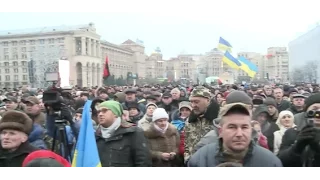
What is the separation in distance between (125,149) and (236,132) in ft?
4.03

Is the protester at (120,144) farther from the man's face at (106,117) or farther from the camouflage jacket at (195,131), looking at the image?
the camouflage jacket at (195,131)

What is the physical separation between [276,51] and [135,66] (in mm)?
18272

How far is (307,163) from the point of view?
6.29 ft

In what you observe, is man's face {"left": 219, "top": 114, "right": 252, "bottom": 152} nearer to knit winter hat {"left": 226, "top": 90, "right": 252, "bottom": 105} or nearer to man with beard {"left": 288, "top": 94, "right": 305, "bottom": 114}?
knit winter hat {"left": 226, "top": 90, "right": 252, "bottom": 105}

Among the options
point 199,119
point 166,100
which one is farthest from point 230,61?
point 199,119

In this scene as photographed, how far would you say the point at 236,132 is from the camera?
203cm

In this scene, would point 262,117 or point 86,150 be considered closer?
point 86,150

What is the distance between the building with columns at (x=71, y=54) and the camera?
16.5m

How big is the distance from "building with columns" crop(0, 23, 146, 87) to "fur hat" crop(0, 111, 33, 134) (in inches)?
459

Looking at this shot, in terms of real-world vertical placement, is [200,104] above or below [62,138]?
above

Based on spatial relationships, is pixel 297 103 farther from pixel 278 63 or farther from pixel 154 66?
pixel 154 66
